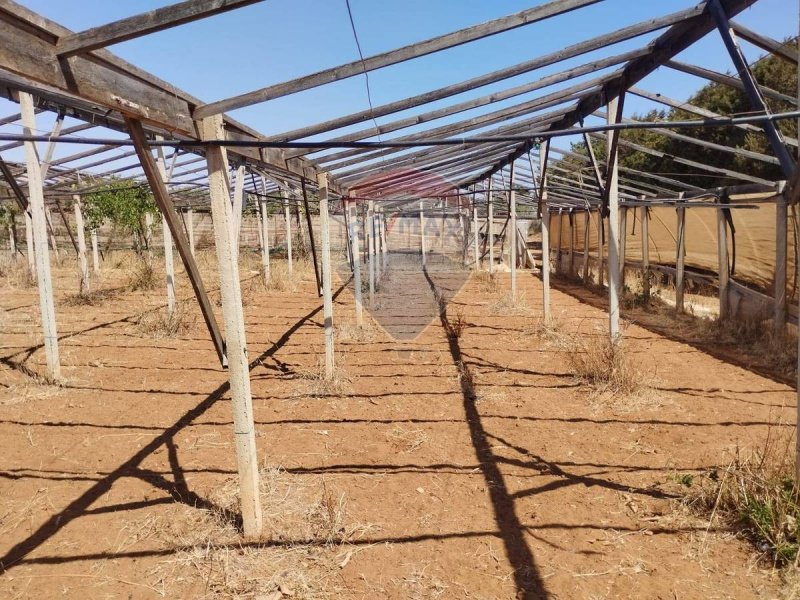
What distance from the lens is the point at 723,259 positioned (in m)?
7.75

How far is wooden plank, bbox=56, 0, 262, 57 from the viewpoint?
185 cm

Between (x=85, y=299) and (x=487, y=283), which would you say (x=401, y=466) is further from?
(x=487, y=283)

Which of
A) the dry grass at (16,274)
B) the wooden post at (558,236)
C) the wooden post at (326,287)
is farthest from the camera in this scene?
the wooden post at (558,236)

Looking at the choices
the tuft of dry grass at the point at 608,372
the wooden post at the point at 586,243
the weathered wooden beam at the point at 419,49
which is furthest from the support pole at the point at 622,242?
the weathered wooden beam at the point at 419,49

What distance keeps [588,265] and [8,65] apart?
14.1 meters

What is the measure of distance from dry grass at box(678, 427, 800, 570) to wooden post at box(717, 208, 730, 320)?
5430 millimetres

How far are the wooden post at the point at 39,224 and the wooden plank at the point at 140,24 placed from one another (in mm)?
3860

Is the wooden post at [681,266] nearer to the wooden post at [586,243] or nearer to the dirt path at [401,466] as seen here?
the dirt path at [401,466]

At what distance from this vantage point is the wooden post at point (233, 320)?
268cm

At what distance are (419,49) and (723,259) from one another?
22.8 feet

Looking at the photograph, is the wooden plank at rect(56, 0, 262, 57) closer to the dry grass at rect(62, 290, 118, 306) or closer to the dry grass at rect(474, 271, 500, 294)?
the dry grass at rect(62, 290, 118, 306)

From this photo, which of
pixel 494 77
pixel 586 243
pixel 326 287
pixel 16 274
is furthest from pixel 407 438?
pixel 16 274

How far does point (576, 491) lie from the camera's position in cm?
336

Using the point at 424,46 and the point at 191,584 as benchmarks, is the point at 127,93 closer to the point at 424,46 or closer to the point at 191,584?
the point at 424,46
